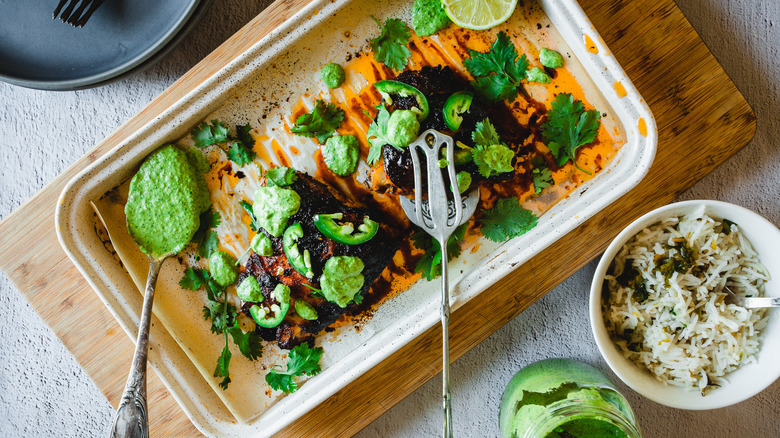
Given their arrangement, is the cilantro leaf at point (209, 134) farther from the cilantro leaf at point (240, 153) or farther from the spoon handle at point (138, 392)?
the spoon handle at point (138, 392)

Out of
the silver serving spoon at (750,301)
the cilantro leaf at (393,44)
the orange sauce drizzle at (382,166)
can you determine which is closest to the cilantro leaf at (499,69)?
the orange sauce drizzle at (382,166)

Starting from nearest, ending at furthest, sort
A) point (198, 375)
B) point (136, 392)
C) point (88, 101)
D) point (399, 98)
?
point (136, 392) < point (399, 98) < point (198, 375) < point (88, 101)

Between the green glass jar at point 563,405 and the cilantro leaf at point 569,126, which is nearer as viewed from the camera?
the green glass jar at point 563,405

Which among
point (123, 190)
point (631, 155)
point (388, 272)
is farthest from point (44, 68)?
point (631, 155)

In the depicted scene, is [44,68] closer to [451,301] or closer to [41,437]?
[41,437]

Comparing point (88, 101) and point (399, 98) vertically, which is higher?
point (88, 101)

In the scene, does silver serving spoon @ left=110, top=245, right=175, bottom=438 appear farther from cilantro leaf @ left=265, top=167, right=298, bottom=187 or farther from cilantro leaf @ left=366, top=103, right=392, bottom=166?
cilantro leaf @ left=366, top=103, right=392, bottom=166
